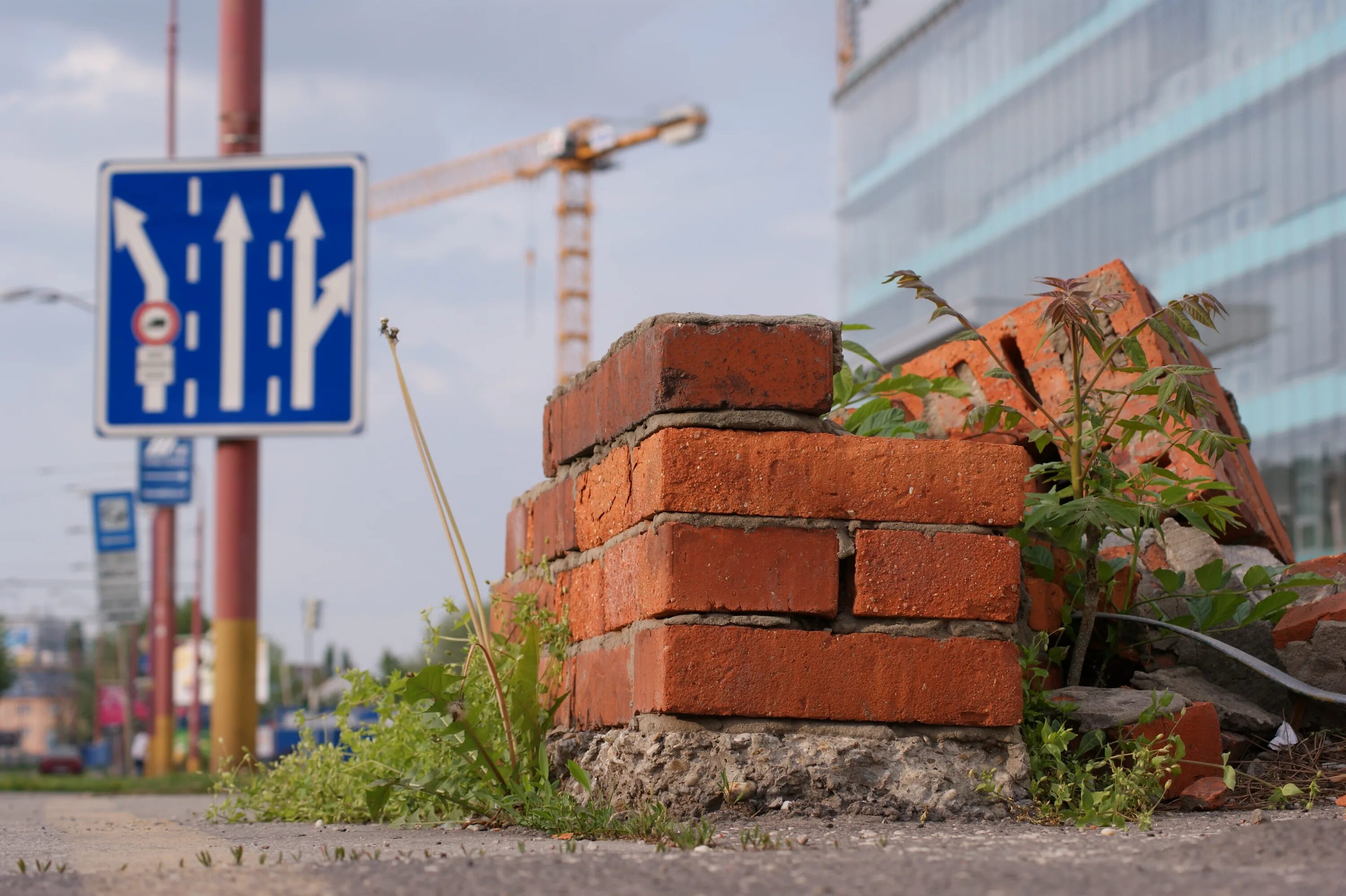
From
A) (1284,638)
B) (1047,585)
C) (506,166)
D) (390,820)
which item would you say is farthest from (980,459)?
(506,166)

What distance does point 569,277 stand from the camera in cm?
6994

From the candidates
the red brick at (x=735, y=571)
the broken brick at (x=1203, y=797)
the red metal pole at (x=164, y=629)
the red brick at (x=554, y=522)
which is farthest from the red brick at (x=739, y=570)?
the red metal pole at (x=164, y=629)

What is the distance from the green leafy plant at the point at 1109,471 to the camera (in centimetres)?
294

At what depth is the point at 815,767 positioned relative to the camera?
2.64 metres

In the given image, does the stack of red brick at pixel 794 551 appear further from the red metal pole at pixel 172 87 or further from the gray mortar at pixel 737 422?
the red metal pole at pixel 172 87

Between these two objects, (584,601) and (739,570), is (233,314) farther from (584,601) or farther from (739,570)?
(739,570)

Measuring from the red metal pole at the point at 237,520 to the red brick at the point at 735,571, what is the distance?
10.4 ft

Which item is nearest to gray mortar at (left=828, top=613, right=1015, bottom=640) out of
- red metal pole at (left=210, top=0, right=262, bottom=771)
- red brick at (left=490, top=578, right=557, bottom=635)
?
red brick at (left=490, top=578, right=557, bottom=635)

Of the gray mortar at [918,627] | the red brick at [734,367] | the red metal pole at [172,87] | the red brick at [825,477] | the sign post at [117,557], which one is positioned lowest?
the sign post at [117,557]

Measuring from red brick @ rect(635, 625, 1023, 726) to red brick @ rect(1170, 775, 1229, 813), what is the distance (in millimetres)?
401

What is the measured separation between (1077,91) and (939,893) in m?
49.2

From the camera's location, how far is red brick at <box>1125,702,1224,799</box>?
2.86 meters

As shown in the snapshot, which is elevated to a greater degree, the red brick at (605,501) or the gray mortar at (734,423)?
the gray mortar at (734,423)

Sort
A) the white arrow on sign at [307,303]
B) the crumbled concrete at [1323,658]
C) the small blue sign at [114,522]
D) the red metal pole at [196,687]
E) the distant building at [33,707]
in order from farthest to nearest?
the distant building at [33,707], the red metal pole at [196,687], the small blue sign at [114,522], the white arrow on sign at [307,303], the crumbled concrete at [1323,658]
